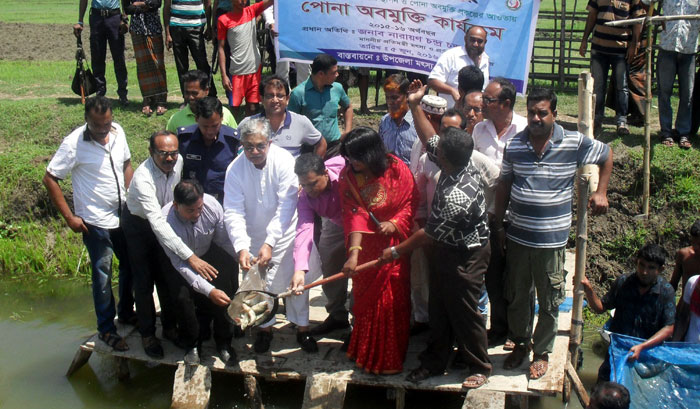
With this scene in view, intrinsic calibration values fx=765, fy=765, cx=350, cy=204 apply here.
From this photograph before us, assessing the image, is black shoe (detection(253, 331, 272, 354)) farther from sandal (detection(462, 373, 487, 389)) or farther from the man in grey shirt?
sandal (detection(462, 373, 487, 389))

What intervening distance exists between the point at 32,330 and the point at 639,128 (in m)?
6.83

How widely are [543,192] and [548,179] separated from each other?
0.09 meters

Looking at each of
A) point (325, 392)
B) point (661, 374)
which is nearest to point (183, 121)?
Result: point (325, 392)

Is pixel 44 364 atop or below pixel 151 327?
below

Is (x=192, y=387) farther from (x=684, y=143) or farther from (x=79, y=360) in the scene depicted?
(x=684, y=143)

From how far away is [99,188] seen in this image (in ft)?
18.9

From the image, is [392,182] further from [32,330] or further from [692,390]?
[32,330]

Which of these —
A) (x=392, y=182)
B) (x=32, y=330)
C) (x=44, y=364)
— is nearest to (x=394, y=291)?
(x=392, y=182)

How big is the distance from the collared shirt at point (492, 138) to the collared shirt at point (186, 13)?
523 cm

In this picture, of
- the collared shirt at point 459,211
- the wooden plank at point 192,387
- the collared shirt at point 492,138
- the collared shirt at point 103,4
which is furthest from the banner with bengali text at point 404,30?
→ the wooden plank at point 192,387

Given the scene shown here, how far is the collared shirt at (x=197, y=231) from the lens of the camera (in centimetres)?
541

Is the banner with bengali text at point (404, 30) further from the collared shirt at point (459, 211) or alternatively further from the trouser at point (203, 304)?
the trouser at point (203, 304)

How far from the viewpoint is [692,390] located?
5.11 metres

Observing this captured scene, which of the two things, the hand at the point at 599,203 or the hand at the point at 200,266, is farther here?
the hand at the point at 200,266
